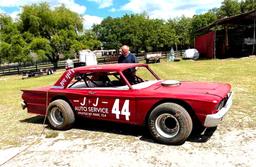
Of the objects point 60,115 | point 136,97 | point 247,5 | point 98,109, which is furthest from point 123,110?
point 247,5

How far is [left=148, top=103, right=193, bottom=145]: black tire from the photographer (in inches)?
189

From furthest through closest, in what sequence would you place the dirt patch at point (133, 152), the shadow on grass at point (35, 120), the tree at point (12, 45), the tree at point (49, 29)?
the tree at point (49, 29) < the tree at point (12, 45) < the shadow on grass at point (35, 120) < the dirt patch at point (133, 152)

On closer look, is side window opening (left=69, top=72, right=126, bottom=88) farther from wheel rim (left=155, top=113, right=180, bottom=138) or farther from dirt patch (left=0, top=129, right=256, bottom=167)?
wheel rim (left=155, top=113, right=180, bottom=138)

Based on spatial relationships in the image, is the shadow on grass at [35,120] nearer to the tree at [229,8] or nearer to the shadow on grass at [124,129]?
the shadow on grass at [124,129]

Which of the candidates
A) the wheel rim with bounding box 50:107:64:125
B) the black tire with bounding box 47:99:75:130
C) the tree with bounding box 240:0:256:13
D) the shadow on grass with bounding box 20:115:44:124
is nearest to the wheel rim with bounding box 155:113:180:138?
the black tire with bounding box 47:99:75:130

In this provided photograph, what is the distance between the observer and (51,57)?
39094 mm

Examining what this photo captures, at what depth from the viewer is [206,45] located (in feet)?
97.5

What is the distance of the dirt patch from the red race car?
336mm

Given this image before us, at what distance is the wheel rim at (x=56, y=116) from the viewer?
6.32 m

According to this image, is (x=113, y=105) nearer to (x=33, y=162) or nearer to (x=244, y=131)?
(x=33, y=162)

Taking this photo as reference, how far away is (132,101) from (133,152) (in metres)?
0.95

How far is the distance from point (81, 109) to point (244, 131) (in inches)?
125

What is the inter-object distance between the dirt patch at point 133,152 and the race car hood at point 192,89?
816mm

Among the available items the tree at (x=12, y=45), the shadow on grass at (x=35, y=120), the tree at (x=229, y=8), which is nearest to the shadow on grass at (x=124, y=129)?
the shadow on grass at (x=35, y=120)
